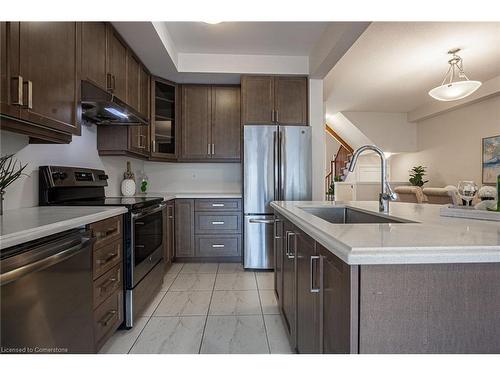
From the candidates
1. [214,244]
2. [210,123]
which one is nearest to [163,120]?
[210,123]

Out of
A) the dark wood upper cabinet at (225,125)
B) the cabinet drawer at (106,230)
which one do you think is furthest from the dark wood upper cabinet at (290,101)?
the cabinet drawer at (106,230)

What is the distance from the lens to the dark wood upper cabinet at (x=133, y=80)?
9.08 feet

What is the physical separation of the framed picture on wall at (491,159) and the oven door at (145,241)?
5.57m

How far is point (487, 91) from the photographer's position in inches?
190

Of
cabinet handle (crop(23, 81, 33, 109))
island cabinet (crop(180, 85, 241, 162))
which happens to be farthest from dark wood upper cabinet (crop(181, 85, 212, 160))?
cabinet handle (crop(23, 81, 33, 109))

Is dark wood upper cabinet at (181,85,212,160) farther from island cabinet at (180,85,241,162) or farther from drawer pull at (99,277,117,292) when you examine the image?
drawer pull at (99,277,117,292)

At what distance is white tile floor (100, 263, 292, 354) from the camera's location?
1.75 meters

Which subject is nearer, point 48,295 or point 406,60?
point 48,295

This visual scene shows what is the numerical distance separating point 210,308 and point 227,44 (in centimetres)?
273

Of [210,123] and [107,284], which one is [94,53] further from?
[210,123]

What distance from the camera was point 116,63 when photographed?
2492mm

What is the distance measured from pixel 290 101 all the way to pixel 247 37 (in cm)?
88
